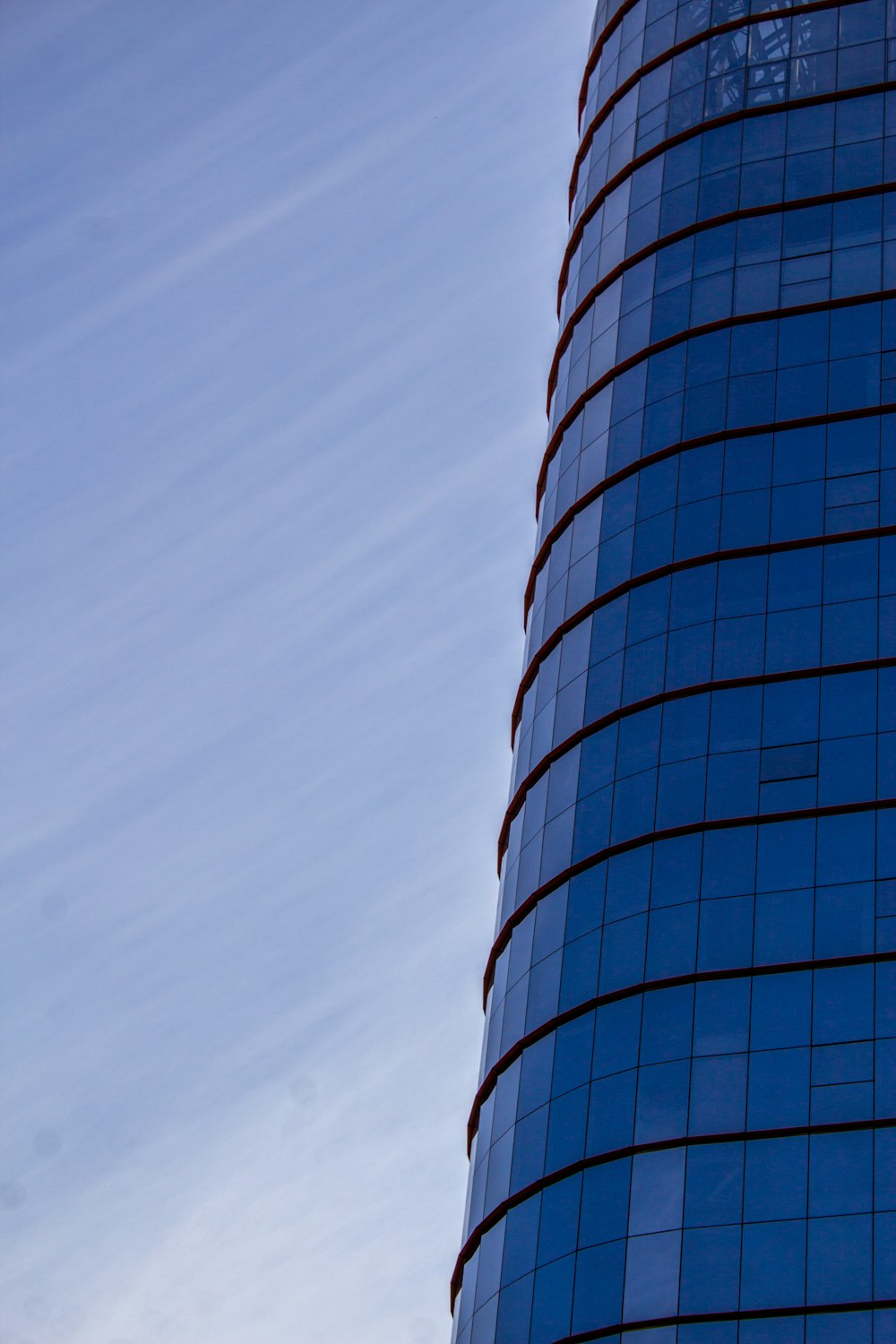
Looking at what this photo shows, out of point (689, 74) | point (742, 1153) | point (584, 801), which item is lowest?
point (742, 1153)

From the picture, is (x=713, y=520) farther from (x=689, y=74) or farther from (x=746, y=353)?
(x=689, y=74)

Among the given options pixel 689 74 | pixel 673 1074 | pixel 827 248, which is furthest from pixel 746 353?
pixel 673 1074

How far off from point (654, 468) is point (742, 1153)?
60.8ft

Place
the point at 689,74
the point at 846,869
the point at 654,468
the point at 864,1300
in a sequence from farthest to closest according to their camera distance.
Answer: the point at 689,74, the point at 654,468, the point at 846,869, the point at 864,1300

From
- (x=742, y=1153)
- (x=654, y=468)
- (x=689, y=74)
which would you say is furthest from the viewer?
(x=689, y=74)

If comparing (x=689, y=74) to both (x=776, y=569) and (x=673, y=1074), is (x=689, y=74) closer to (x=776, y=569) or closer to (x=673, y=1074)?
(x=776, y=569)

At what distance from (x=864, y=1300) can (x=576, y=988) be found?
32.7 ft

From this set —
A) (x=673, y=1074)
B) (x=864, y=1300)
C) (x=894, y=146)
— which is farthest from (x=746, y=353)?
(x=864, y=1300)

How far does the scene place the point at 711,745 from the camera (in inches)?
1848

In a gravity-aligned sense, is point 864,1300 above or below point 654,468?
below

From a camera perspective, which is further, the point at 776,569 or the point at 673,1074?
the point at 776,569

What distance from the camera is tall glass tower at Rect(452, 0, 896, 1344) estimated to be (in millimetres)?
40781

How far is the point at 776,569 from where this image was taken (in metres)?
48.8

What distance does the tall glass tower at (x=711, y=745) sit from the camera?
40781 mm
